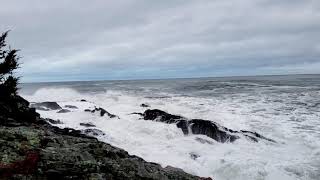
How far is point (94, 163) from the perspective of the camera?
783cm

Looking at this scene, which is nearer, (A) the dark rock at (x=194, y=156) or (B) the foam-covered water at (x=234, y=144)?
(B) the foam-covered water at (x=234, y=144)

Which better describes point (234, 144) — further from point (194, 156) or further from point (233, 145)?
point (194, 156)

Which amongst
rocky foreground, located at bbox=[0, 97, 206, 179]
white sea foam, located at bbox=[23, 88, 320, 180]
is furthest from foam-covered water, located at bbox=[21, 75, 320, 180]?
rocky foreground, located at bbox=[0, 97, 206, 179]

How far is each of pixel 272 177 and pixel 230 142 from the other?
622cm

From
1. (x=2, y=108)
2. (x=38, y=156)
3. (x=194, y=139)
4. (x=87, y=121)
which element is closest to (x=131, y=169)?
(x=38, y=156)

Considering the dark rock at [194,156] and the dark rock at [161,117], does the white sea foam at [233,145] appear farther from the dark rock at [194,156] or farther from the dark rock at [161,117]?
the dark rock at [161,117]

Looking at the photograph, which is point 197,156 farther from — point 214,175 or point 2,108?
point 2,108

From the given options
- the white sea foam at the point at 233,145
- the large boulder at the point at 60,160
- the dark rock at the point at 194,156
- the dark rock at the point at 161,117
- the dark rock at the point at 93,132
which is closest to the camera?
the large boulder at the point at 60,160

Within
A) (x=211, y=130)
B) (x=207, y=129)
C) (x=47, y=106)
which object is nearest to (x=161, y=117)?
(x=207, y=129)

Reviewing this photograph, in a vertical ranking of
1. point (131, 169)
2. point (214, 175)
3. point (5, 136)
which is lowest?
point (214, 175)

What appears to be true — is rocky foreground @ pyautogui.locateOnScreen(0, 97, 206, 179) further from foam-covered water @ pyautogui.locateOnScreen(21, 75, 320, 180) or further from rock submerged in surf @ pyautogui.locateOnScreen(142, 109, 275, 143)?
rock submerged in surf @ pyautogui.locateOnScreen(142, 109, 275, 143)

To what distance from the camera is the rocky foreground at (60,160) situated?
23.6 feet

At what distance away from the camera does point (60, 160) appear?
301 inches

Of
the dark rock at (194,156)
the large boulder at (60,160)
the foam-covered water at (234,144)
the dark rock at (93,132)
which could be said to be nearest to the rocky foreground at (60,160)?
the large boulder at (60,160)
